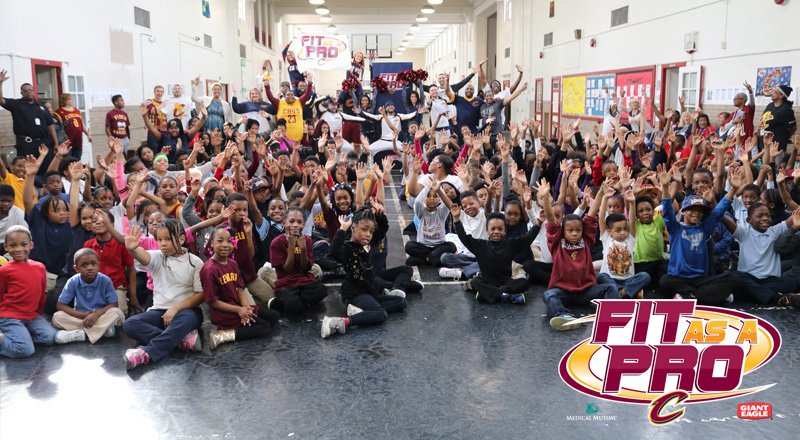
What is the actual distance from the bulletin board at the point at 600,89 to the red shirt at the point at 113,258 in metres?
10.3

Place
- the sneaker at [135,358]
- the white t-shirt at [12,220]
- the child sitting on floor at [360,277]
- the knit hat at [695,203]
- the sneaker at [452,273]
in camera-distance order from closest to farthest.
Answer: the sneaker at [135,358], the child sitting on floor at [360,277], the knit hat at [695,203], the white t-shirt at [12,220], the sneaker at [452,273]

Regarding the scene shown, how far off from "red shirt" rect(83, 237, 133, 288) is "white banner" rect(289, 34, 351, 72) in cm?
1908

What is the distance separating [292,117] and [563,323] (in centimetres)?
801

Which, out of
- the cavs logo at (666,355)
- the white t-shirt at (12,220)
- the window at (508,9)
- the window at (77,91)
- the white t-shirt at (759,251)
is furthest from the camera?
the window at (508,9)

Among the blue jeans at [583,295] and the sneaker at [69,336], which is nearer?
the sneaker at [69,336]

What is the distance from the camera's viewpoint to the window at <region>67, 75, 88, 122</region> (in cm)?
1089

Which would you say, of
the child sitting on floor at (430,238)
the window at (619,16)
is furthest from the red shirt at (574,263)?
the window at (619,16)

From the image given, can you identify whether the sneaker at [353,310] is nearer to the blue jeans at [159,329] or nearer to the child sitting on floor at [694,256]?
the blue jeans at [159,329]

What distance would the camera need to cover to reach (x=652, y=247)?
19.4ft

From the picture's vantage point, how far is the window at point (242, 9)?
73.2ft

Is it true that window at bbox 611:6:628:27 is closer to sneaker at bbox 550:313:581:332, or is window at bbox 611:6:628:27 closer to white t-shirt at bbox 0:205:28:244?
sneaker at bbox 550:313:581:332

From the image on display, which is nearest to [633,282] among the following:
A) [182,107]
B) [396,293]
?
[396,293]

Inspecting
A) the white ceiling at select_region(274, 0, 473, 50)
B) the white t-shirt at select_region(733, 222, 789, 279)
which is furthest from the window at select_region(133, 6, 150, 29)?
the white ceiling at select_region(274, 0, 473, 50)

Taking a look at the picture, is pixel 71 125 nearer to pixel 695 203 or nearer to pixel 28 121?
pixel 28 121
